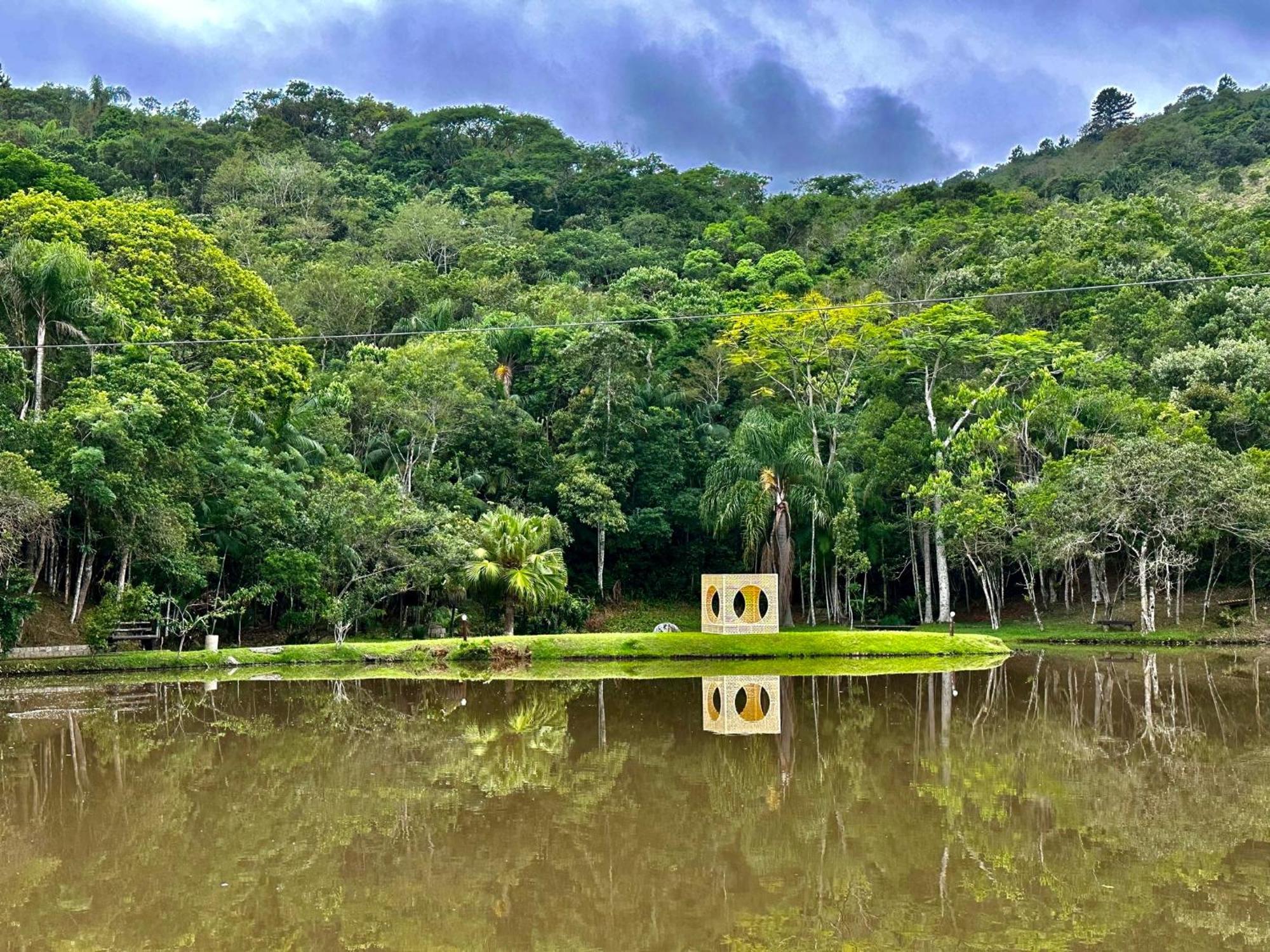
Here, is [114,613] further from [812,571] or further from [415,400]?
[812,571]

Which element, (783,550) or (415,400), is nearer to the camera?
(783,550)

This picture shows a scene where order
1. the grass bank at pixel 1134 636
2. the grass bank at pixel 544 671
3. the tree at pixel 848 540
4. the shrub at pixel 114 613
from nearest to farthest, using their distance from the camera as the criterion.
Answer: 1. the grass bank at pixel 544 671
2. the shrub at pixel 114 613
3. the grass bank at pixel 1134 636
4. the tree at pixel 848 540

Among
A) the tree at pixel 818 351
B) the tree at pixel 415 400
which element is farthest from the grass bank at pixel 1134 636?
the tree at pixel 415 400

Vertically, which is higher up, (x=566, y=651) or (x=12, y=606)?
(x=12, y=606)

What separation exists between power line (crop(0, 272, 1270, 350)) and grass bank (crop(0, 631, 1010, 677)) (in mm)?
7221

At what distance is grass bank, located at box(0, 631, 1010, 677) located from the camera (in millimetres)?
27031

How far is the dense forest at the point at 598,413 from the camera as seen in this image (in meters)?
29.0

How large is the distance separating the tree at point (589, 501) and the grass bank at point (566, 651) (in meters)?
10.1

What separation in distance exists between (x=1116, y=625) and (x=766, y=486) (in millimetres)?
10984

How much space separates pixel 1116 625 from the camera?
3503 cm

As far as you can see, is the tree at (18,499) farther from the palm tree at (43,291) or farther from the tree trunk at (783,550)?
the tree trunk at (783,550)

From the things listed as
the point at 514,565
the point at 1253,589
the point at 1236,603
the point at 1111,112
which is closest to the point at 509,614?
the point at 514,565

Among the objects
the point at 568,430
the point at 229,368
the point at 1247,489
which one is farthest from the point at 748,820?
the point at 568,430

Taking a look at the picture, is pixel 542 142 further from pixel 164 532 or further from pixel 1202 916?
pixel 1202 916
